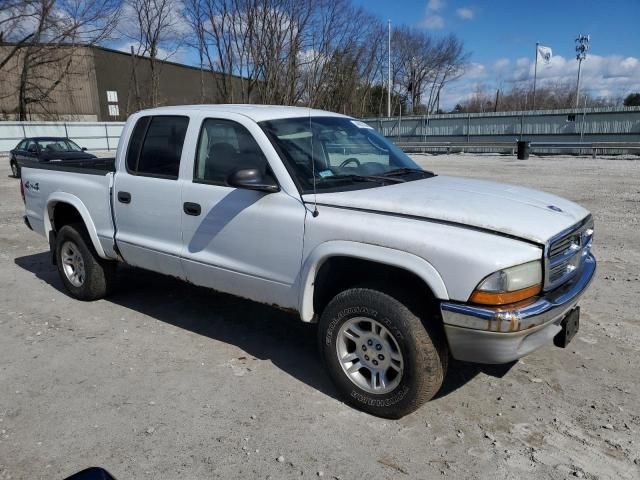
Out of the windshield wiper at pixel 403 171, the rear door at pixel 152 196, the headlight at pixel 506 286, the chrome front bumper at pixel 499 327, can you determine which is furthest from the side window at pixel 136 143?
the headlight at pixel 506 286

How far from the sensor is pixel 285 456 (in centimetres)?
294

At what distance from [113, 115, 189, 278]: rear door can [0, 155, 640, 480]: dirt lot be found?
0.74 metres

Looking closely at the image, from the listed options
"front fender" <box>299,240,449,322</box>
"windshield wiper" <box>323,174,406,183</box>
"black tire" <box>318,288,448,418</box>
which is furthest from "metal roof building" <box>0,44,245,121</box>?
"black tire" <box>318,288,448,418</box>

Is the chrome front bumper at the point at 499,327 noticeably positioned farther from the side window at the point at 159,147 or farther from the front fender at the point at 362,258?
the side window at the point at 159,147

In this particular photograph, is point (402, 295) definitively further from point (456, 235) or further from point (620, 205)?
point (620, 205)

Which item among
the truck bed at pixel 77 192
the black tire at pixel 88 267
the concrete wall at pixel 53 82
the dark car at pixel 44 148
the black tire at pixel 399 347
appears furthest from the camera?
→ the concrete wall at pixel 53 82

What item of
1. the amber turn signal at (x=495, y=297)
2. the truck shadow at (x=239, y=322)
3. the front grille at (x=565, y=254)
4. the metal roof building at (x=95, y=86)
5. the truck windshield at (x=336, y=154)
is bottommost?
the truck shadow at (x=239, y=322)

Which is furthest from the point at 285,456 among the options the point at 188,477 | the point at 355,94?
the point at 355,94

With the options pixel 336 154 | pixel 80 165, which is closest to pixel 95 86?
pixel 80 165

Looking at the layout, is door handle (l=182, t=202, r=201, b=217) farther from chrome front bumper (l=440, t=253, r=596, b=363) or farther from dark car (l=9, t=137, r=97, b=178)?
dark car (l=9, t=137, r=97, b=178)

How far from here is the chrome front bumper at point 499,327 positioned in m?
2.79

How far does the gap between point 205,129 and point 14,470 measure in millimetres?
2573

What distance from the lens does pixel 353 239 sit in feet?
10.5

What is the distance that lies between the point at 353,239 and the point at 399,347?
0.69 meters
